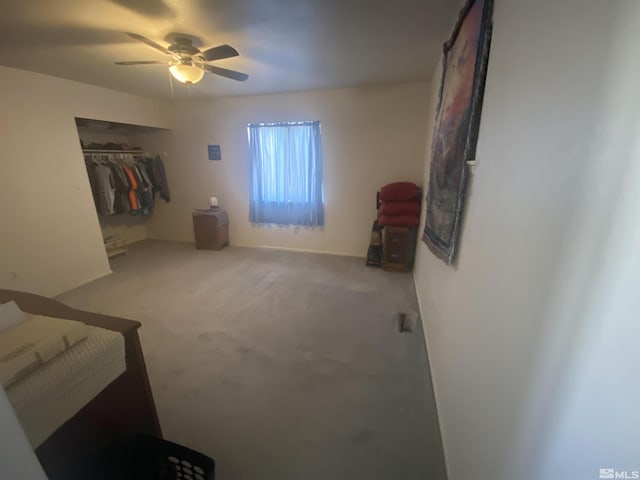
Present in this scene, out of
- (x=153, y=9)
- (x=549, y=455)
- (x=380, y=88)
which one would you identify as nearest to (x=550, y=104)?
(x=549, y=455)

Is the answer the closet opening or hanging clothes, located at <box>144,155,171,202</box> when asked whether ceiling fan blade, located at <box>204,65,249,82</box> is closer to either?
the closet opening

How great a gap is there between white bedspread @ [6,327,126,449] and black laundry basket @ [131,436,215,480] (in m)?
0.36

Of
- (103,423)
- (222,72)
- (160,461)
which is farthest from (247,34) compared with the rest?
(160,461)

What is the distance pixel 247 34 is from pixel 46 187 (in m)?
2.75

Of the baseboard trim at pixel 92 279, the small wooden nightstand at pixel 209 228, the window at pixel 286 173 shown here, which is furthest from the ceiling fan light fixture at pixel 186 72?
the baseboard trim at pixel 92 279

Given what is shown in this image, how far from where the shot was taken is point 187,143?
14.3 feet

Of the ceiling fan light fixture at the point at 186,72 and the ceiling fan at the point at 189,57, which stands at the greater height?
A: the ceiling fan at the point at 189,57

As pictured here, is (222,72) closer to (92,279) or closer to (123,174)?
(123,174)

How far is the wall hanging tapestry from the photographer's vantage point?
1165mm

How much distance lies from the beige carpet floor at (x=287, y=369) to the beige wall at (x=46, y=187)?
372 mm

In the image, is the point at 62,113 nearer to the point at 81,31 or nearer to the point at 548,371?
the point at 81,31

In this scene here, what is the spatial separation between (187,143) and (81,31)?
2.50 metres

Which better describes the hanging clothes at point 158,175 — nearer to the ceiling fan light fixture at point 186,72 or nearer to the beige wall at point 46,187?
the beige wall at point 46,187

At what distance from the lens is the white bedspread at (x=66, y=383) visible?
0.67 m
